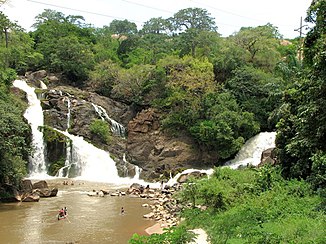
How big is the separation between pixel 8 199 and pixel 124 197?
22.3 feet

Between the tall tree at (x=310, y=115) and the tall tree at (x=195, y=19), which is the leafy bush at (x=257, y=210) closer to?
the tall tree at (x=310, y=115)

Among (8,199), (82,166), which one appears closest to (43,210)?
(8,199)

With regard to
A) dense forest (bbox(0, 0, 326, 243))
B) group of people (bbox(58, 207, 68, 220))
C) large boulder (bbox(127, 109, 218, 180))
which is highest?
dense forest (bbox(0, 0, 326, 243))

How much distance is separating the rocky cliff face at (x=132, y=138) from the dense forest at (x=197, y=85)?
1.13m

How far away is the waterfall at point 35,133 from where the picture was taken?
3023 cm

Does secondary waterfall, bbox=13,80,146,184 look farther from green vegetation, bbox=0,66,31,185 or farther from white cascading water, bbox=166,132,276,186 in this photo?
white cascading water, bbox=166,132,276,186

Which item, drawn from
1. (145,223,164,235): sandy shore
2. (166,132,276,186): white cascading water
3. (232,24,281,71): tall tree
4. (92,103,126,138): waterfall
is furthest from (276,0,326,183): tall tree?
(232,24,281,71): tall tree

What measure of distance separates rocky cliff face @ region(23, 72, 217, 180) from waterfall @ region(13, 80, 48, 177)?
0.63 meters

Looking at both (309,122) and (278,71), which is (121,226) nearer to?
(309,122)

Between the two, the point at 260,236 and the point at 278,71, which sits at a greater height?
the point at 278,71

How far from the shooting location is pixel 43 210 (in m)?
19.9

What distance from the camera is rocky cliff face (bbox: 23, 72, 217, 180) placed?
31.8 m

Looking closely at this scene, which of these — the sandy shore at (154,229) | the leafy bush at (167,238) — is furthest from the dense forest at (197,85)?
the leafy bush at (167,238)

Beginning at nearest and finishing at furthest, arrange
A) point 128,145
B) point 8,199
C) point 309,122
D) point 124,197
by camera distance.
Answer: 1. point 309,122
2. point 8,199
3. point 124,197
4. point 128,145
